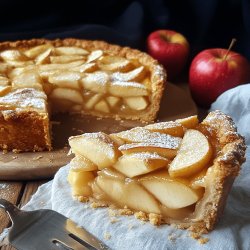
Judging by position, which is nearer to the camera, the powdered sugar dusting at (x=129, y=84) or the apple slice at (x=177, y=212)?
the apple slice at (x=177, y=212)

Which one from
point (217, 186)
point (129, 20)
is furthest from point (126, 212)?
point (129, 20)

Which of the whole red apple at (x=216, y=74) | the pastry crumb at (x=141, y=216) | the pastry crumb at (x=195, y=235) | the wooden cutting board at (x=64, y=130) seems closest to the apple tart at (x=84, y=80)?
the wooden cutting board at (x=64, y=130)

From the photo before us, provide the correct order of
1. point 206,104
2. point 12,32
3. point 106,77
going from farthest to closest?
1. point 12,32
2. point 206,104
3. point 106,77

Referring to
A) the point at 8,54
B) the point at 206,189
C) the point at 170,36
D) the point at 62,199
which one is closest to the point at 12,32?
the point at 8,54

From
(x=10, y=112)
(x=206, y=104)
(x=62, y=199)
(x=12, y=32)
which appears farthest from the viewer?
(x=12, y=32)

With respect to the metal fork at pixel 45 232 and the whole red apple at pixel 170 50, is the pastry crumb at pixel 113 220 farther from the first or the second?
the whole red apple at pixel 170 50

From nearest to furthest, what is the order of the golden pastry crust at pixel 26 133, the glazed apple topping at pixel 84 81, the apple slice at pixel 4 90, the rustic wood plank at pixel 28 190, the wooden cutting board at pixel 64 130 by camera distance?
the rustic wood plank at pixel 28 190, the wooden cutting board at pixel 64 130, the golden pastry crust at pixel 26 133, the apple slice at pixel 4 90, the glazed apple topping at pixel 84 81

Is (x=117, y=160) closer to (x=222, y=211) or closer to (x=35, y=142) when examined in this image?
(x=222, y=211)
